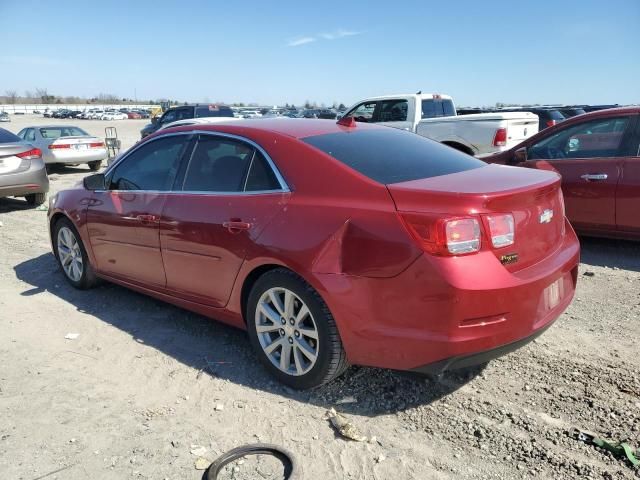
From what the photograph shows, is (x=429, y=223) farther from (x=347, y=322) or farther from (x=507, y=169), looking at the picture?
(x=507, y=169)

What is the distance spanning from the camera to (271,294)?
3.35 metres

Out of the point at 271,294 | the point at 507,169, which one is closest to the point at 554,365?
the point at 507,169

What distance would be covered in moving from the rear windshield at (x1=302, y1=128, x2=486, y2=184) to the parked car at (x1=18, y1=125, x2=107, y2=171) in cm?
1349

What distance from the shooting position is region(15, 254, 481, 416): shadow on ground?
129 inches

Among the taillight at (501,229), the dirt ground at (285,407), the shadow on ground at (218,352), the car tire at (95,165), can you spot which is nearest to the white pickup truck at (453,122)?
the shadow on ground at (218,352)

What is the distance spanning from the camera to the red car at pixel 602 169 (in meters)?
5.68

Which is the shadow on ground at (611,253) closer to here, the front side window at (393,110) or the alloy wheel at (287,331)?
the alloy wheel at (287,331)

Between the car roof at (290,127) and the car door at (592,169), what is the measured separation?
2.89m

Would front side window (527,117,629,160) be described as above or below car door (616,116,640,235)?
above

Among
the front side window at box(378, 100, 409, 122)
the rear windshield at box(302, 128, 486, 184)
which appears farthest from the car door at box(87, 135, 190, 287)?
the front side window at box(378, 100, 409, 122)

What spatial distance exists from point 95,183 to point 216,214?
1.85 m

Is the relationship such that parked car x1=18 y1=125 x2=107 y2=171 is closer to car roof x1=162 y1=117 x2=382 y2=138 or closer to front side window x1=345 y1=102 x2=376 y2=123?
front side window x1=345 y1=102 x2=376 y2=123

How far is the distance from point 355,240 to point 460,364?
84cm

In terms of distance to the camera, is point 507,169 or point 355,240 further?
point 507,169
